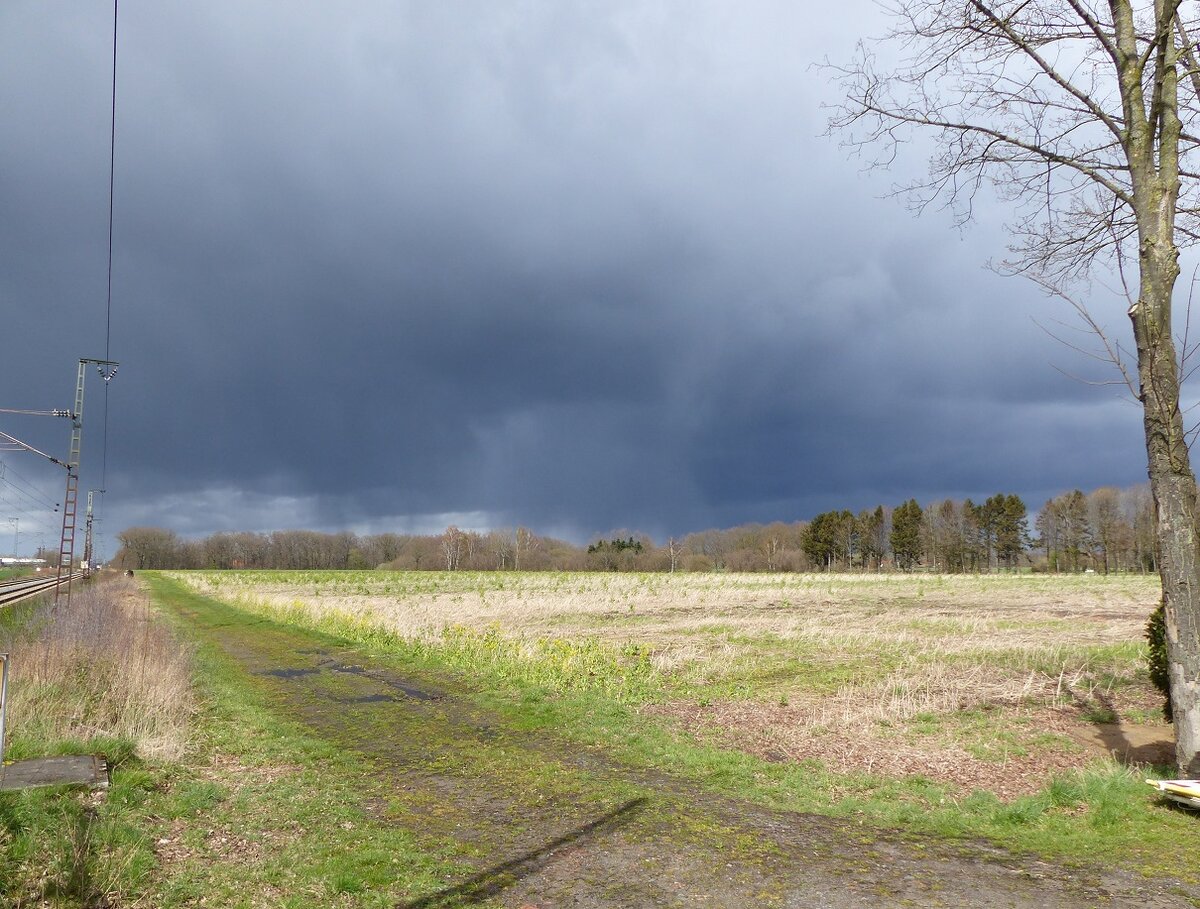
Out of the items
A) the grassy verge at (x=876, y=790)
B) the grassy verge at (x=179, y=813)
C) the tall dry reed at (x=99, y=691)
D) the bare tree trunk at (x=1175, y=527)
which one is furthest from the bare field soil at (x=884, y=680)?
the tall dry reed at (x=99, y=691)

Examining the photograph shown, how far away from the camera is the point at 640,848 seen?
652 cm

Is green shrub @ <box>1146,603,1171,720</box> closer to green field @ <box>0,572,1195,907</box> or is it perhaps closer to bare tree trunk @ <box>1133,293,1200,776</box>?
green field @ <box>0,572,1195,907</box>

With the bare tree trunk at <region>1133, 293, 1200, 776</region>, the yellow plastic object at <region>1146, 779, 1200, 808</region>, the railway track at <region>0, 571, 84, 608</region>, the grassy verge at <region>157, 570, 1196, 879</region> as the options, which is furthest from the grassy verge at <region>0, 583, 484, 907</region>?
the railway track at <region>0, 571, 84, 608</region>

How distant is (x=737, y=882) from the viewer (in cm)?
574

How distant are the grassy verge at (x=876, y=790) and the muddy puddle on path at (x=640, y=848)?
460 millimetres

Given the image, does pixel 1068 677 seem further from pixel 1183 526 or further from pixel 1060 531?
pixel 1060 531

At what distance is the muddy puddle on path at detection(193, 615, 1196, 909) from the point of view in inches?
214

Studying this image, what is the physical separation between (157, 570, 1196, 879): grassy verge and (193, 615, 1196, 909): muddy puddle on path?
0.46m

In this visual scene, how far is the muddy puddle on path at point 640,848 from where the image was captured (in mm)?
5434

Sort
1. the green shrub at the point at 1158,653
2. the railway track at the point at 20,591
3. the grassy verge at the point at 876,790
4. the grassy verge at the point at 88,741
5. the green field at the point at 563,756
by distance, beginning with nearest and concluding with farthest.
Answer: the grassy verge at the point at 88,741 → the green field at the point at 563,756 → the grassy verge at the point at 876,790 → the green shrub at the point at 1158,653 → the railway track at the point at 20,591

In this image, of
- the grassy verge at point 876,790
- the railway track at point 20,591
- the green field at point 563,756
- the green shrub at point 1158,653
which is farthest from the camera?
the railway track at point 20,591

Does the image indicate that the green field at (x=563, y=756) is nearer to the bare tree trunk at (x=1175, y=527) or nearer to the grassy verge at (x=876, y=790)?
the grassy verge at (x=876, y=790)

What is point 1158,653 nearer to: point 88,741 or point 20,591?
point 88,741

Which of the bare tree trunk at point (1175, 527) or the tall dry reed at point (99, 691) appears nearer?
the bare tree trunk at point (1175, 527)
